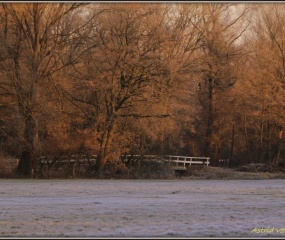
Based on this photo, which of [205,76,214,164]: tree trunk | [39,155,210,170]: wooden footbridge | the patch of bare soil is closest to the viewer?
[39,155,210,170]: wooden footbridge

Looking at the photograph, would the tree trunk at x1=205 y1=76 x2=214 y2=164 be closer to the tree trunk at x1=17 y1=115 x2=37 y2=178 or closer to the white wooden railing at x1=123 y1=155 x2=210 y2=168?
the white wooden railing at x1=123 y1=155 x2=210 y2=168

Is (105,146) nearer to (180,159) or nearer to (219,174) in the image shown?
(219,174)

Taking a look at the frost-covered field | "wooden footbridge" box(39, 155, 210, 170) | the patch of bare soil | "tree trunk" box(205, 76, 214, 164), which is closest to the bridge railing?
"wooden footbridge" box(39, 155, 210, 170)

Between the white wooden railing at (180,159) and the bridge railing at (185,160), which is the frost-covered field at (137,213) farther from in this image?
the bridge railing at (185,160)

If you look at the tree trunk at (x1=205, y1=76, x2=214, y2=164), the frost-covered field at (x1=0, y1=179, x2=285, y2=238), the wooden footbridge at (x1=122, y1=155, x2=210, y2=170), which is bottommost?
the frost-covered field at (x1=0, y1=179, x2=285, y2=238)

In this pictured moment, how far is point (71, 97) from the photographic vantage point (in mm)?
37875

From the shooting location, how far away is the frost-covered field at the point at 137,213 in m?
13.0

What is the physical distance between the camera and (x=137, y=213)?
1678 cm

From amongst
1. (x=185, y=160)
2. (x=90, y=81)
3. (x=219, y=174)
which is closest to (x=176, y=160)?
(x=185, y=160)

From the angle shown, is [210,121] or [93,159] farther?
[210,121]

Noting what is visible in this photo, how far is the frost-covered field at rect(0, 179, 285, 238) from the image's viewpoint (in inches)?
513

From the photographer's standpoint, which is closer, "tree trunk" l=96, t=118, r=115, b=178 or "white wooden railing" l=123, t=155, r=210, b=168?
"tree trunk" l=96, t=118, r=115, b=178

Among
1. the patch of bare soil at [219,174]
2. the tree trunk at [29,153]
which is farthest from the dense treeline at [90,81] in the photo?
the patch of bare soil at [219,174]

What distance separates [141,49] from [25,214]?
924 inches
